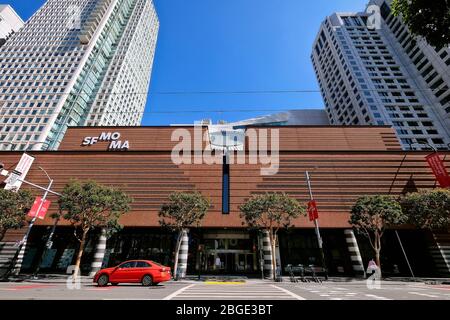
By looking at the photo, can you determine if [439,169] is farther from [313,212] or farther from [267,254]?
[267,254]

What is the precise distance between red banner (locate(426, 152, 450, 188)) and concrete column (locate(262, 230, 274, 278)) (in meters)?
21.2

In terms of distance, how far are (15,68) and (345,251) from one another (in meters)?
117

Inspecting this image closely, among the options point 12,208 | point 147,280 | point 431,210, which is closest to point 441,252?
point 431,210

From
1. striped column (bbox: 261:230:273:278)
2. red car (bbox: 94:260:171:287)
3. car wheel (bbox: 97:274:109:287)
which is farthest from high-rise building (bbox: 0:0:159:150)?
red car (bbox: 94:260:171:287)

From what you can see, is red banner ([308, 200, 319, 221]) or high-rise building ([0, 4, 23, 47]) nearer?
red banner ([308, 200, 319, 221])

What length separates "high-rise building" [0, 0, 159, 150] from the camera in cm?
7500

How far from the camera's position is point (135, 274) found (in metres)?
15.8

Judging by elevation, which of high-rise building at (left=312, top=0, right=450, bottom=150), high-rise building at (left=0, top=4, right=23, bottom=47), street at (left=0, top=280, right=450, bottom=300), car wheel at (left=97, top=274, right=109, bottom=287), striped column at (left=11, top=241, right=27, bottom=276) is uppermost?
high-rise building at (left=0, top=4, right=23, bottom=47)

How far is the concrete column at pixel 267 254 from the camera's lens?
26.0 meters

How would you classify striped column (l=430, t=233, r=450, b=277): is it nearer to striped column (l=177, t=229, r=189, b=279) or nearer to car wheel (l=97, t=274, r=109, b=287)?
striped column (l=177, t=229, r=189, b=279)

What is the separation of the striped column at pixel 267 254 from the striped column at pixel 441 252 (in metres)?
17.9

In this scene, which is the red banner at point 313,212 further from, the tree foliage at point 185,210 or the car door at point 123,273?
the car door at point 123,273

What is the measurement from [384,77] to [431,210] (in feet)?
233
